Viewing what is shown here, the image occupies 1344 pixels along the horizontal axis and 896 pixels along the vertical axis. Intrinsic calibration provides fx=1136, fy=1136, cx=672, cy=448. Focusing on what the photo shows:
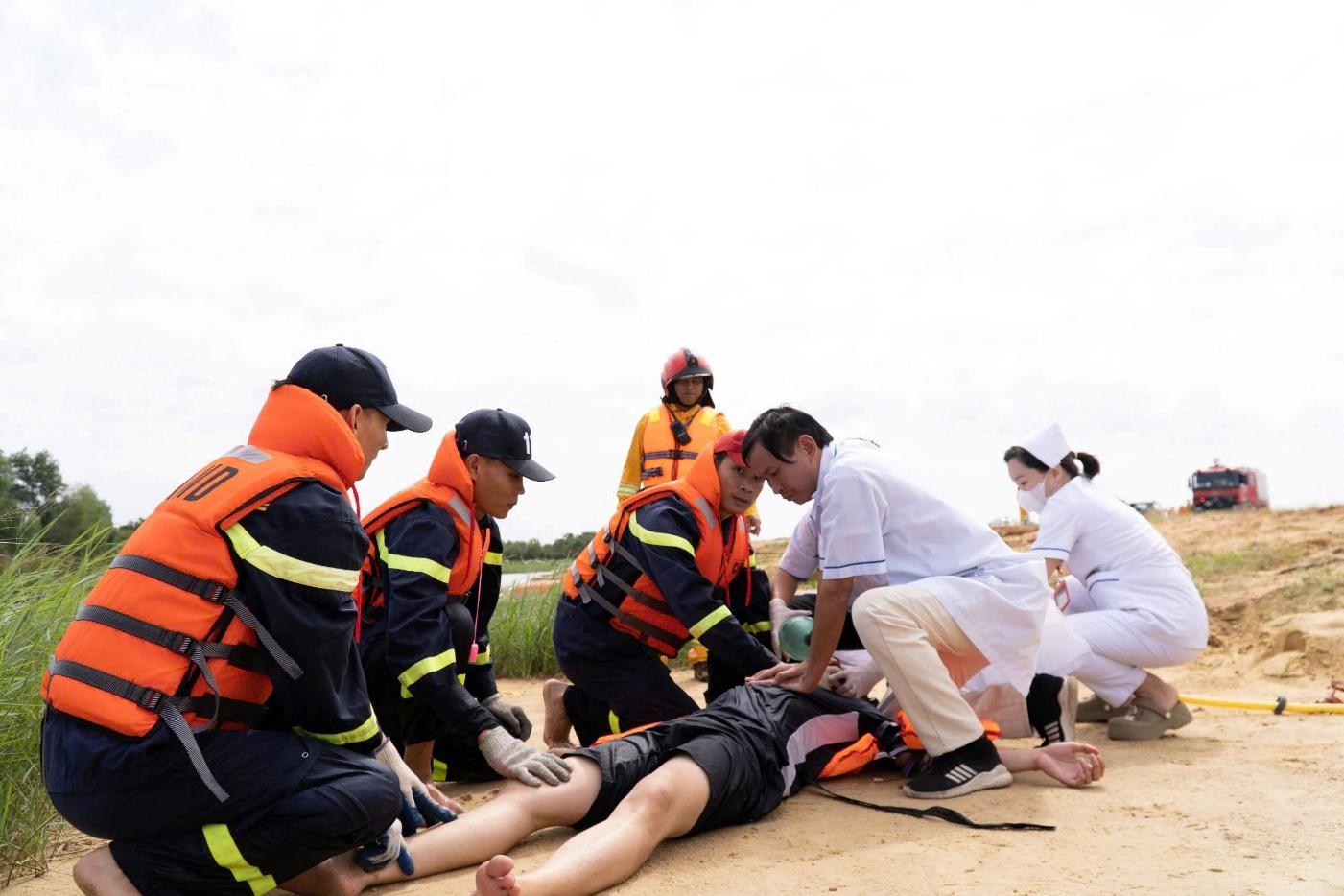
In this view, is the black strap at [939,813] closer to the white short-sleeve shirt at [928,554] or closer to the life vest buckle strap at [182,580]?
the white short-sleeve shirt at [928,554]

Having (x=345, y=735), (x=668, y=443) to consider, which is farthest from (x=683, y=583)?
(x=668, y=443)

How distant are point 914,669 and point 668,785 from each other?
3.74 ft

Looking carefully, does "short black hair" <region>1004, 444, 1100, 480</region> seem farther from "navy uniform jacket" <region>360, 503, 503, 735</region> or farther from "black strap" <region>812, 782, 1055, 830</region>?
"navy uniform jacket" <region>360, 503, 503, 735</region>

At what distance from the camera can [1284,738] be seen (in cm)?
521

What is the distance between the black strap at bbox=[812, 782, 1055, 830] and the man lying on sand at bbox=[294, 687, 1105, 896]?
0.24 meters

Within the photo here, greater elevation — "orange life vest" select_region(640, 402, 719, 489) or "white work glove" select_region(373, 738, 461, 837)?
"orange life vest" select_region(640, 402, 719, 489)

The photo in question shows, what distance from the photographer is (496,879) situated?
9.19 feet

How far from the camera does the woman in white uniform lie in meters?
5.44

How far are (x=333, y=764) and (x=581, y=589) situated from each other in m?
2.20

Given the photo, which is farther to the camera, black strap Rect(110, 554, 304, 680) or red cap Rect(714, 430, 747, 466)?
red cap Rect(714, 430, 747, 466)

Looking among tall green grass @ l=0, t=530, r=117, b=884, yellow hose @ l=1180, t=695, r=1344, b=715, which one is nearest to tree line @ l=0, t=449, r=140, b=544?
tall green grass @ l=0, t=530, r=117, b=884

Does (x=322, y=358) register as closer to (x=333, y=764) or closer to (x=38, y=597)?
(x=333, y=764)

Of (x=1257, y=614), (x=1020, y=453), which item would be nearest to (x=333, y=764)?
(x=1020, y=453)

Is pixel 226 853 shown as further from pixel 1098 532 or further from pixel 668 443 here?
pixel 668 443
